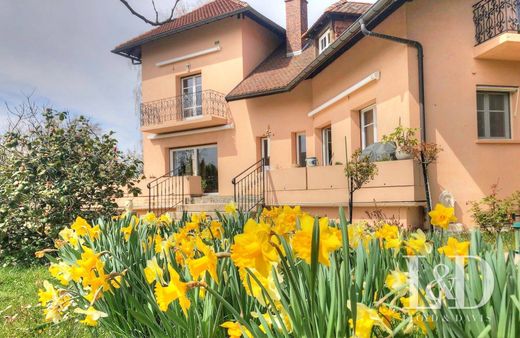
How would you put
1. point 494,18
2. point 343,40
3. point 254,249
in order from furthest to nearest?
point 343,40
point 494,18
point 254,249

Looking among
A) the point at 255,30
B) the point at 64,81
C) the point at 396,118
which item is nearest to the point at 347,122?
the point at 396,118

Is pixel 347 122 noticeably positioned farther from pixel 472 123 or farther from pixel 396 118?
pixel 472 123

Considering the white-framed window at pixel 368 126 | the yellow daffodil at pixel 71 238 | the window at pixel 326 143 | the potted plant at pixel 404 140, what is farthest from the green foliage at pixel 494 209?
the yellow daffodil at pixel 71 238

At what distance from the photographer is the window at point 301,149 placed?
41.5ft

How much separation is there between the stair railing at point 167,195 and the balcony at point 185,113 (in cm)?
202

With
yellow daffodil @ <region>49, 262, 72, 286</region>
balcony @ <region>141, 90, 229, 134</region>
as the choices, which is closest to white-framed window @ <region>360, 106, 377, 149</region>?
balcony @ <region>141, 90, 229, 134</region>

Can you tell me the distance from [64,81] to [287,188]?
6883 mm

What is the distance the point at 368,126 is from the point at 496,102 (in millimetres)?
2825

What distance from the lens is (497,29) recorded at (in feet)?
25.2

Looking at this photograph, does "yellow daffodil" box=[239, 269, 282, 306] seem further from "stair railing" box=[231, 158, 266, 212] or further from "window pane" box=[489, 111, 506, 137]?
"stair railing" box=[231, 158, 266, 212]

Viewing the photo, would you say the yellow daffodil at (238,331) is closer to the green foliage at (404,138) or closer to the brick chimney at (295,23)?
the green foliage at (404,138)

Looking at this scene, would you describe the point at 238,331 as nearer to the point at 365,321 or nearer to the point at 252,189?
the point at 365,321

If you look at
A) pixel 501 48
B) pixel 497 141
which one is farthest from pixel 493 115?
pixel 501 48

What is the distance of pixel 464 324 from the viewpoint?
993 mm
